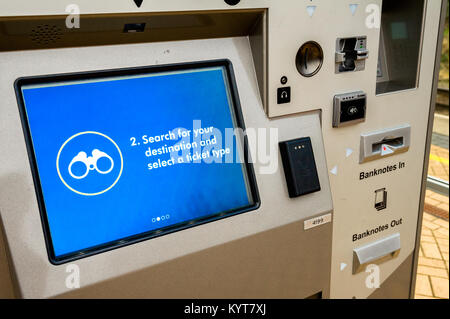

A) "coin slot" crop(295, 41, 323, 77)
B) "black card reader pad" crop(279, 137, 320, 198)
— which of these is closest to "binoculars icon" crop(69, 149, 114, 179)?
"black card reader pad" crop(279, 137, 320, 198)

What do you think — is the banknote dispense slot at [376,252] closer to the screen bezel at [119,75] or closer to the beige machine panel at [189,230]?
the beige machine panel at [189,230]

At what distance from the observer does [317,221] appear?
1.28m

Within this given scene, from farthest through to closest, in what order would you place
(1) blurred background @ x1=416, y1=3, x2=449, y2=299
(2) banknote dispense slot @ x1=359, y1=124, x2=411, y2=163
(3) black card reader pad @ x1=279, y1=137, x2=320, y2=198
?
1. (1) blurred background @ x1=416, y1=3, x2=449, y2=299
2. (2) banknote dispense slot @ x1=359, y1=124, x2=411, y2=163
3. (3) black card reader pad @ x1=279, y1=137, x2=320, y2=198

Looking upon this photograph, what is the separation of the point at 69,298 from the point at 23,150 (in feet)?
1.13

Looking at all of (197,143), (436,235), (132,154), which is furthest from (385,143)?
(436,235)

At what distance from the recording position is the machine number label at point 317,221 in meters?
1.27

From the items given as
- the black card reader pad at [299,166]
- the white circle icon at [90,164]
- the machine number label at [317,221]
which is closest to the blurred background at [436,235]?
the machine number label at [317,221]

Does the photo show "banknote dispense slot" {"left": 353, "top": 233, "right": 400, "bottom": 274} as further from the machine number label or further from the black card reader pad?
the black card reader pad

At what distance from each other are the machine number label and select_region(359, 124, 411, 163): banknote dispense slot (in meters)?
0.25

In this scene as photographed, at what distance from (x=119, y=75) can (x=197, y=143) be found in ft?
0.86

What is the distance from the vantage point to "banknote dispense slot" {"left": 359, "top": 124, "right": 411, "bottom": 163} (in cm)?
140

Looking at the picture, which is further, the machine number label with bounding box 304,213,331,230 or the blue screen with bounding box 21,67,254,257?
the machine number label with bounding box 304,213,331,230

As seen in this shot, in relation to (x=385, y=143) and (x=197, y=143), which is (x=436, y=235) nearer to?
(x=385, y=143)

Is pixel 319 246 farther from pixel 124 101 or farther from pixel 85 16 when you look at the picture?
pixel 85 16
